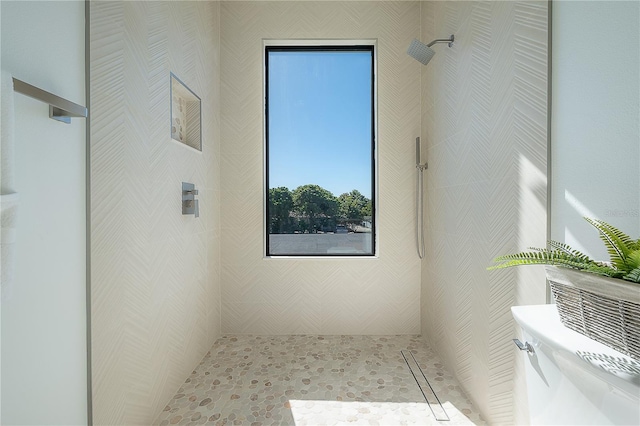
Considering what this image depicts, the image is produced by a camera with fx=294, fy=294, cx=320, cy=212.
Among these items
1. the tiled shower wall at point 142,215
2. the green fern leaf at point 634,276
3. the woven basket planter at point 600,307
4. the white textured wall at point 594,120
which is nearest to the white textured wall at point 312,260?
the tiled shower wall at point 142,215

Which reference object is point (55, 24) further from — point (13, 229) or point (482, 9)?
point (482, 9)

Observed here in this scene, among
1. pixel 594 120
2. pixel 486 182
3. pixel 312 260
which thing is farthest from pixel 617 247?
pixel 312 260

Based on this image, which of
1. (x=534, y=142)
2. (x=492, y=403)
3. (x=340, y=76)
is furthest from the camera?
(x=340, y=76)

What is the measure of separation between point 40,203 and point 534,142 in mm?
1630

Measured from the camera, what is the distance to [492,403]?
1.33m

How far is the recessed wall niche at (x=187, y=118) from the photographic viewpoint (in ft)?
5.76

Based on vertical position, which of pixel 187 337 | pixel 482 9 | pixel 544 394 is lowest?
pixel 187 337

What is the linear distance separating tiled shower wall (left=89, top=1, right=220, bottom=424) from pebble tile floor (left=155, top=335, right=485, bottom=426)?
0.17 meters

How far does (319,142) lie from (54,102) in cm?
175

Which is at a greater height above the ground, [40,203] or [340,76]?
[340,76]

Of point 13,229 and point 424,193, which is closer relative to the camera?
point 13,229

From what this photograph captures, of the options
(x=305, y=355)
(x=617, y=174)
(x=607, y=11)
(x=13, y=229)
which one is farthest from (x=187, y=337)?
(x=607, y=11)

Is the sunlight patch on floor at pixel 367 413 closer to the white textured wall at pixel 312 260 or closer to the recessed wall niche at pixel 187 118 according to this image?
the white textured wall at pixel 312 260

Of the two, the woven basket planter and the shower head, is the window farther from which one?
the woven basket planter
